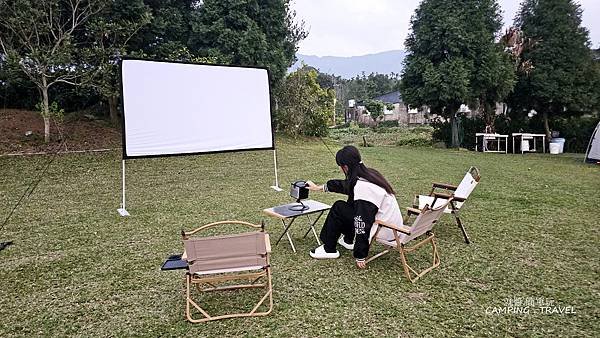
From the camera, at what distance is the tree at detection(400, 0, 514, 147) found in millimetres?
12906

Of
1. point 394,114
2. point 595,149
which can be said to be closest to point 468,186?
point 595,149

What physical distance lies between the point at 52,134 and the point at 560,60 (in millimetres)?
15283

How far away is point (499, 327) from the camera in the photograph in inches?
102

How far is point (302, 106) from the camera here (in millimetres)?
14023

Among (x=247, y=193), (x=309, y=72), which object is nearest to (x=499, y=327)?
(x=247, y=193)

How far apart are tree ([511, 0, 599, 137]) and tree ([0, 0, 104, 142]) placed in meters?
13.3

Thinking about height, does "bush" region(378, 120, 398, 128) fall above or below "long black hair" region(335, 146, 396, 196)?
above

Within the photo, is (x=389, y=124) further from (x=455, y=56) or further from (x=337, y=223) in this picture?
(x=337, y=223)

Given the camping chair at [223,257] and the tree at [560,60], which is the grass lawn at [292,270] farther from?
the tree at [560,60]

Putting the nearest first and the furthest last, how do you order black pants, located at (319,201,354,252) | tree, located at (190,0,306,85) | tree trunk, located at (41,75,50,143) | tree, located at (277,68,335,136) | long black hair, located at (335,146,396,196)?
long black hair, located at (335,146,396,196) → black pants, located at (319,201,354,252) → tree trunk, located at (41,75,50,143) → tree, located at (190,0,306,85) → tree, located at (277,68,335,136)

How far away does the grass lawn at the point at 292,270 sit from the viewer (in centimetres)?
268

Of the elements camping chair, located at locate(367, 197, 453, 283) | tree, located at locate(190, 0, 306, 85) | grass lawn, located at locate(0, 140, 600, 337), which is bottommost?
grass lawn, located at locate(0, 140, 600, 337)

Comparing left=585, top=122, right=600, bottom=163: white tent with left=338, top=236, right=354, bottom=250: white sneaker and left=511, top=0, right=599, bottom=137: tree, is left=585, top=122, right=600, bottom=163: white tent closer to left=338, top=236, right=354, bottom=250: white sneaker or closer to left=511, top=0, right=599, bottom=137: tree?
left=511, top=0, right=599, bottom=137: tree

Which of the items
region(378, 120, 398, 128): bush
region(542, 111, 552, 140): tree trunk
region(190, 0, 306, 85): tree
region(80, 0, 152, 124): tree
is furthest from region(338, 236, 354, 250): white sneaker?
region(378, 120, 398, 128): bush
